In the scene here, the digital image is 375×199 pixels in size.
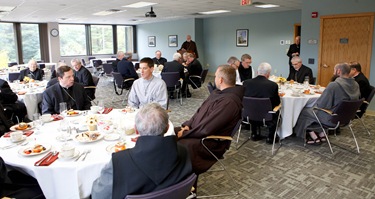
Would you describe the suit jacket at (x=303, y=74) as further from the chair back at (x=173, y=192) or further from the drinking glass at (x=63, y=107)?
the chair back at (x=173, y=192)

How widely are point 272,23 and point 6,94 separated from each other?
30.5ft

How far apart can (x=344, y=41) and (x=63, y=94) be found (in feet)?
19.8

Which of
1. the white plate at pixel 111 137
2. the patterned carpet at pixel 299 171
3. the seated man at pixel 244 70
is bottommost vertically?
the patterned carpet at pixel 299 171

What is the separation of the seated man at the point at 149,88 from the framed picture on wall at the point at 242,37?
8.86 meters

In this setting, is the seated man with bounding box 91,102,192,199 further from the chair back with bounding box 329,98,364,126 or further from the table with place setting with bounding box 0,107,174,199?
the chair back with bounding box 329,98,364,126

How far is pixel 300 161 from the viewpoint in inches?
156

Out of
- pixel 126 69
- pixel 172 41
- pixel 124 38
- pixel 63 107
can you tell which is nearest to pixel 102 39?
pixel 124 38

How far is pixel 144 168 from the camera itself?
1543mm

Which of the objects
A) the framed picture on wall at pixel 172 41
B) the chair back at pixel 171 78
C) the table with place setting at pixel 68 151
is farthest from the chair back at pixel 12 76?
the framed picture on wall at pixel 172 41

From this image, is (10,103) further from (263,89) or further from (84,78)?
(263,89)

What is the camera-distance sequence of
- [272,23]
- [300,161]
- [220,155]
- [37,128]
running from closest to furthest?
[37,128]
[220,155]
[300,161]
[272,23]

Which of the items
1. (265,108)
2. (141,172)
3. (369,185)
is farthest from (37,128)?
(369,185)

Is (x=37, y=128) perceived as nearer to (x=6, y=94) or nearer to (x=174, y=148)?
(x=174, y=148)

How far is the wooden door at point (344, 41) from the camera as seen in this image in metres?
6.44
